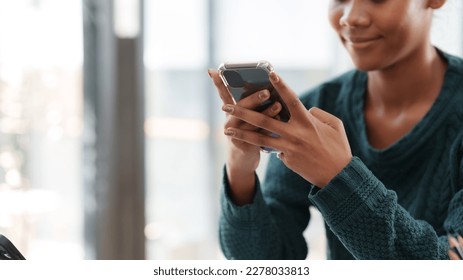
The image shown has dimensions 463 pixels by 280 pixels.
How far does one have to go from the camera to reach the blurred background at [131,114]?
6.40 feet

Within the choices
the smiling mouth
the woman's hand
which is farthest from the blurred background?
the woman's hand

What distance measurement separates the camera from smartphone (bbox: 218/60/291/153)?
31.3 inches

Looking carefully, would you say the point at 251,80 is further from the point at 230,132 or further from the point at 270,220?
the point at 270,220

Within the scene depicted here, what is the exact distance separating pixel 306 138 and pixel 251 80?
10cm

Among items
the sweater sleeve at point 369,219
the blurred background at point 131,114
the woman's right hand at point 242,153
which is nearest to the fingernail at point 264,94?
the woman's right hand at point 242,153

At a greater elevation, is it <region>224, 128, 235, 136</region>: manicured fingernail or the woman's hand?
<region>224, 128, 235, 136</region>: manicured fingernail

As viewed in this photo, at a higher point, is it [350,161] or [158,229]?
[350,161]

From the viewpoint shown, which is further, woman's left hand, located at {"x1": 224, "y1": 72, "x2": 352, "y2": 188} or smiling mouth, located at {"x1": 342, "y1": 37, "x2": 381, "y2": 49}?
smiling mouth, located at {"x1": 342, "y1": 37, "x2": 381, "y2": 49}

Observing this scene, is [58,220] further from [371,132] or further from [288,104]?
[288,104]

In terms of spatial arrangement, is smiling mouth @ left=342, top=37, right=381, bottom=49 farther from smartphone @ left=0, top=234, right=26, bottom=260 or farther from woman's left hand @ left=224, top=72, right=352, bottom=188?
smartphone @ left=0, top=234, right=26, bottom=260

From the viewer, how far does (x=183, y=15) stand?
1.99m

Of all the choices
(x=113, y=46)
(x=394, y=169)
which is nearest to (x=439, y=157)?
(x=394, y=169)

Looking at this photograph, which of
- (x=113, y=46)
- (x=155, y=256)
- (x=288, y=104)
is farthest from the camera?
(x=155, y=256)

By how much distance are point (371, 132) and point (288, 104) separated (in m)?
0.32
